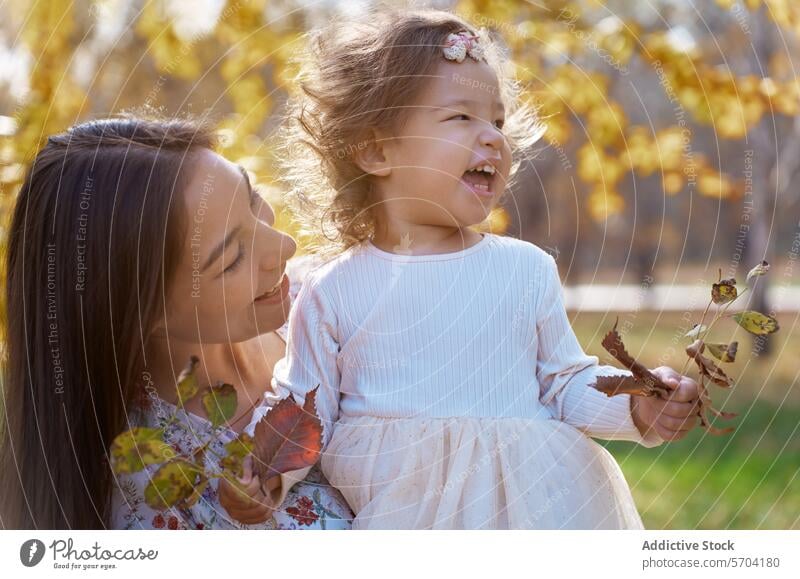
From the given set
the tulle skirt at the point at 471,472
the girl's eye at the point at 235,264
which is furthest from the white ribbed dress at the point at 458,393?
the girl's eye at the point at 235,264

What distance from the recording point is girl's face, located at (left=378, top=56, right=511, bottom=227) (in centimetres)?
154

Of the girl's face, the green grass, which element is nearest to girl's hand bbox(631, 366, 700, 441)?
the girl's face

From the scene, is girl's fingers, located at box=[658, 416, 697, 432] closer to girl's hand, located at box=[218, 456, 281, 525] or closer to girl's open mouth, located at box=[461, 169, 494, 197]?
girl's open mouth, located at box=[461, 169, 494, 197]

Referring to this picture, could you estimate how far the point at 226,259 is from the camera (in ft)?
5.17

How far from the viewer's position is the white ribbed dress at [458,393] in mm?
1512

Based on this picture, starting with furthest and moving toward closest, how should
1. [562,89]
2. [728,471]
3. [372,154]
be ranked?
[728,471] → [562,89] → [372,154]

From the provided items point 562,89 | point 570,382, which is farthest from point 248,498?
point 562,89

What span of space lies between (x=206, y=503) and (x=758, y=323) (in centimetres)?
79

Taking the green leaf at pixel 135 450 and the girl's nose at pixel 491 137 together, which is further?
the girl's nose at pixel 491 137

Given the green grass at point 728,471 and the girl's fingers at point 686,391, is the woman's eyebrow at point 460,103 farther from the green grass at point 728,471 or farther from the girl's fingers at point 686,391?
the green grass at point 728,471

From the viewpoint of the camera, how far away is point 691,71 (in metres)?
2.62

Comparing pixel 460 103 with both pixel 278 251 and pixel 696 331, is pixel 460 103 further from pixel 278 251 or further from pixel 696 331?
pixel 696 331

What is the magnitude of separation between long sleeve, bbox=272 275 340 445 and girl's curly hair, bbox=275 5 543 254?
126mm
